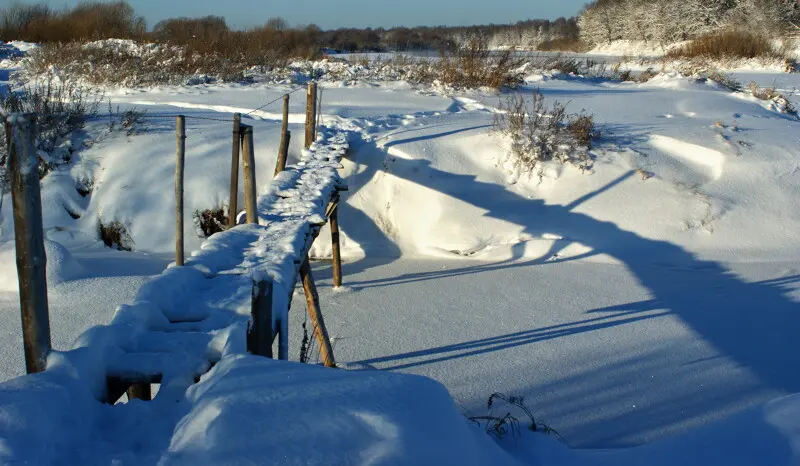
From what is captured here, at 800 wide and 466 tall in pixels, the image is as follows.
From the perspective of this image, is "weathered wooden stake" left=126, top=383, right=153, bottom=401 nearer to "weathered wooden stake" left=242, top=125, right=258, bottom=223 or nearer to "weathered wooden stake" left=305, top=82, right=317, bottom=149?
"weathered wooden stake" left=242, top=125, right=258, bottom=223

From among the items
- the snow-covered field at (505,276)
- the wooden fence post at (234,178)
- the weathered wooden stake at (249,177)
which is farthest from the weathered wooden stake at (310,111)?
the weathered wooden stake at (249,177)

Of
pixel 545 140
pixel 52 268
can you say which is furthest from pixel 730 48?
pixel 52 268

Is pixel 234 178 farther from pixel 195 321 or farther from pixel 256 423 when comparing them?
pixel 256 423

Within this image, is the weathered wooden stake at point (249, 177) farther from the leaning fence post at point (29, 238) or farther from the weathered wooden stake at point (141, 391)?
the leaning fence post at point (29, 238)

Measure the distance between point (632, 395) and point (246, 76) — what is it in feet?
41.8

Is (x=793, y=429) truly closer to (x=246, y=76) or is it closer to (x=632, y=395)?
(x=632, y=395)

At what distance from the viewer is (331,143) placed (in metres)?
9.01

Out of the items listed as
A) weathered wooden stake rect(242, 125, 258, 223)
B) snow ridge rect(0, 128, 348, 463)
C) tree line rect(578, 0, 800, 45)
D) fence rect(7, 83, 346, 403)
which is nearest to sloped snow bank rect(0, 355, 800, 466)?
snow ridge rect(0, 128, 348, 463)

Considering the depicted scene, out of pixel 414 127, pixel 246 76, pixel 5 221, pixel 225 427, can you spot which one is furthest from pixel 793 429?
pixel 246 76

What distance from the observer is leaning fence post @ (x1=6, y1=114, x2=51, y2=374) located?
2.57 m

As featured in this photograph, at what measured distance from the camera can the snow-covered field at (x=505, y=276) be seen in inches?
105

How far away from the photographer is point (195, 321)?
11.2ft

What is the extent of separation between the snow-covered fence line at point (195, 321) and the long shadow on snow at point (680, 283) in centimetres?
162

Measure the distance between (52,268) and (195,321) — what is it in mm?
4032
